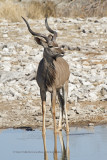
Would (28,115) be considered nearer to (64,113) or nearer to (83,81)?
(64,113)

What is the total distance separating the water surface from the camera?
28.9ft

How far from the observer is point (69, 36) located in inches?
851

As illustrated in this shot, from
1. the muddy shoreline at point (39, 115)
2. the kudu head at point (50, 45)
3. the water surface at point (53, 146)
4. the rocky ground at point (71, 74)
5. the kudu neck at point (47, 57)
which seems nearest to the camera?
the water surface at point (53, 146)

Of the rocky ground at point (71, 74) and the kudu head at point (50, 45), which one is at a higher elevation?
the kudu head at point (50, 45)

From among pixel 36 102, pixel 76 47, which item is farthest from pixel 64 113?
pixel 76 47

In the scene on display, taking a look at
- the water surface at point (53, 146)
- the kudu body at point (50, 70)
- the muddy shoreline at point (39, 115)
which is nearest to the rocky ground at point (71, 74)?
the muddy shoreline at point (39, 115)

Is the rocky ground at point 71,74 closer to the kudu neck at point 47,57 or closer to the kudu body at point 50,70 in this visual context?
the kudu body at point 50,70

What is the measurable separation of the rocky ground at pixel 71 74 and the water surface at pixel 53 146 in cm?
87

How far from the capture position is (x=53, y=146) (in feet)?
32.1

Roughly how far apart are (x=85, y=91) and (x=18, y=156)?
5592 millimetres

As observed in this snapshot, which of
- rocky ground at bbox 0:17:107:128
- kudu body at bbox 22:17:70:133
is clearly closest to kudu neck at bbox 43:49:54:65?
kudu body at bbox 22:17:70:133

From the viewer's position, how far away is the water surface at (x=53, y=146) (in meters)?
8.82

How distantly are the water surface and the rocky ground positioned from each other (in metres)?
0.87

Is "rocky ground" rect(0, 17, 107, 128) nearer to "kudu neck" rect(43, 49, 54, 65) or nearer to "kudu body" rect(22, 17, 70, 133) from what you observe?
"kudu body" rect(22, 17, 70, 133)
